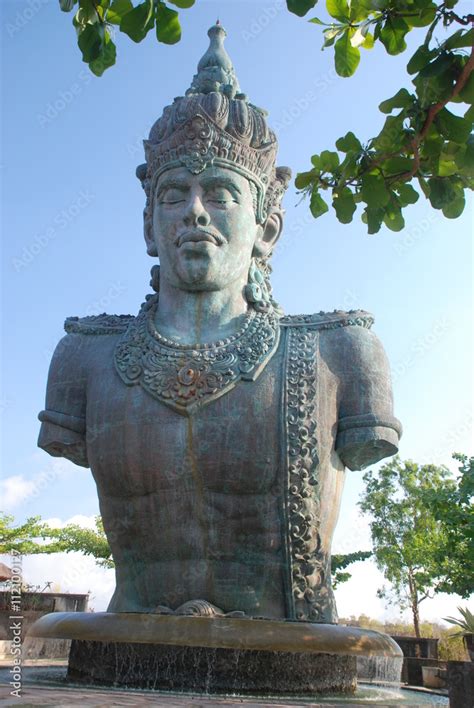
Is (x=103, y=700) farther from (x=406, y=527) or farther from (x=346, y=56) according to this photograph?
(x=406, y=527)

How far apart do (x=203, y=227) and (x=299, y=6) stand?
3272mm

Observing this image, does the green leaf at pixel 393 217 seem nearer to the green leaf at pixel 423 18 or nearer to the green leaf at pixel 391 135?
the green leaf at pixel 391 135

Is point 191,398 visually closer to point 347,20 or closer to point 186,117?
point 186,117

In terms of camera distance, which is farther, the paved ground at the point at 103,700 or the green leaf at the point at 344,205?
the green leaf at the point at 344,205

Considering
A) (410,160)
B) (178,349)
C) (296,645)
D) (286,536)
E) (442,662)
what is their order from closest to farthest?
(410,160) < (296,645) < (286,536) < (178,349) < (442,662)

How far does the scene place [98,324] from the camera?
7.08 metres

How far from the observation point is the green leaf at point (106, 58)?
3590mm

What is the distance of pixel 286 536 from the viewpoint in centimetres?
583

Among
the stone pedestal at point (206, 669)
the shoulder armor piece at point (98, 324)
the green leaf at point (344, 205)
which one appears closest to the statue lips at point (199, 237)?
the shoulder armor piece at point (98, 324)

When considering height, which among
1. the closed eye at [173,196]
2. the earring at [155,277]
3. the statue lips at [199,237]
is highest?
the closed eye at [173,196]

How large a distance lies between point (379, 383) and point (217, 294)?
1675 mm

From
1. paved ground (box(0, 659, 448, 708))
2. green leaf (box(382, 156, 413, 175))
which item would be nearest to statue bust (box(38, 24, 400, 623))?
paved ground (box(0, 659, 448, 708))

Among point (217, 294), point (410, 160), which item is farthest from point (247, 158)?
point (410, 160)

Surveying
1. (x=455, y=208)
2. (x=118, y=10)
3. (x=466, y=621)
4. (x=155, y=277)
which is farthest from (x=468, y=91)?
(x=466, y=621)
